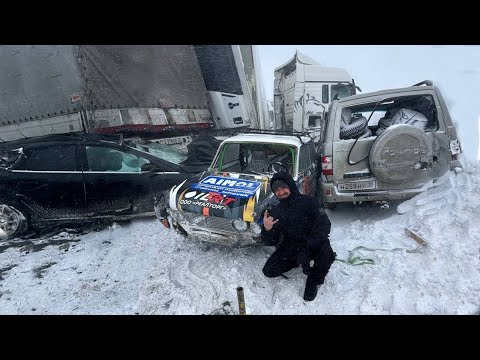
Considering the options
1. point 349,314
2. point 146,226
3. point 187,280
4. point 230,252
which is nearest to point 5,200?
point 146,226

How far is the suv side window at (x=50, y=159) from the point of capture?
5043mm

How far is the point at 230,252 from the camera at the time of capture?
408 cm

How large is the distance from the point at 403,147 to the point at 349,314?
2.70 metres

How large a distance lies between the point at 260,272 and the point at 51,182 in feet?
13.0

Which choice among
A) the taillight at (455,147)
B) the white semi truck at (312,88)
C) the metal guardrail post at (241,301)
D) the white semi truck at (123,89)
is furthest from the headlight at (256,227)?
the white semi truck at (312,88)

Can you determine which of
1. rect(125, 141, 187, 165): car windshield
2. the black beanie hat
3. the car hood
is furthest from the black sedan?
the black beanie hat

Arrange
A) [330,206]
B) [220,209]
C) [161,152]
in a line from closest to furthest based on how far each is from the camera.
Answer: [220,209] → [330,206] → [161,152]

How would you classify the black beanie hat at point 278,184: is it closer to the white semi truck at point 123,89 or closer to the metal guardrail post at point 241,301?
the metal guardrail post at point 241,301

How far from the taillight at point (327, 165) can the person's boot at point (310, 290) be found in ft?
7.61

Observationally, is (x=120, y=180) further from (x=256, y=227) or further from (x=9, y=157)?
(x=256, y=227)

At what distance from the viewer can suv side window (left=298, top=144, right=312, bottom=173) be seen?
4657 millimetres

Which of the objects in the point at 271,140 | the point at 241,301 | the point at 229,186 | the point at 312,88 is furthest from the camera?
the point at 312,88

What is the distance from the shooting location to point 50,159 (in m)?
5.09

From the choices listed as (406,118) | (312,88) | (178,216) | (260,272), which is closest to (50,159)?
(178,216)
